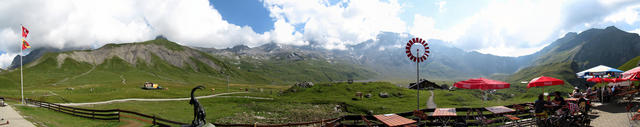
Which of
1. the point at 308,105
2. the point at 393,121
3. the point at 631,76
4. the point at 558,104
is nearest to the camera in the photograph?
the point at 393,121

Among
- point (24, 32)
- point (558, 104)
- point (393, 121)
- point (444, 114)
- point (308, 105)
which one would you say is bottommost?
point (308, 105)

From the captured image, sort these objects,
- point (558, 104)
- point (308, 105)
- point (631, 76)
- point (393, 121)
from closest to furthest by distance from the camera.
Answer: point (393, 121) < point (558, 104) < point (631, 76) < point (308, 105)

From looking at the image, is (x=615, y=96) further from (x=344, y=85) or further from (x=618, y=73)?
(x=344, y=85)

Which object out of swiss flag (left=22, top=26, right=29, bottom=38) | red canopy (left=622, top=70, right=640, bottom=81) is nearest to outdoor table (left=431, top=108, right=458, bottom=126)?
red canopy (left=622, top=70, right=640, bottom=81)

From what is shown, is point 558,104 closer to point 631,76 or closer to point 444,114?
point 444,114

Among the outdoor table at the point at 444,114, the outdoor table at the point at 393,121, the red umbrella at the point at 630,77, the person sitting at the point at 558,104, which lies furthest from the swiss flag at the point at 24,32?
the red umbrella at the point at 630,77

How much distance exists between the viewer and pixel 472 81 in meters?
21.8

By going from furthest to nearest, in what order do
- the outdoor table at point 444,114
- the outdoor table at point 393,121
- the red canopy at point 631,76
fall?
the red canopy at point 631,76
the outdoor table at point 444,114
the outdoor table at point 393,121

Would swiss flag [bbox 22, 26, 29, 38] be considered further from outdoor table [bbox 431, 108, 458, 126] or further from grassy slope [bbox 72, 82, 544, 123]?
outdoor table [bbox 431, 108, 458, 126]

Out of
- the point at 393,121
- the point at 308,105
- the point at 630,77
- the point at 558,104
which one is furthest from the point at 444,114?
the point at 308,105

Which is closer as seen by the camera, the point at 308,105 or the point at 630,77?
the point at 630,77

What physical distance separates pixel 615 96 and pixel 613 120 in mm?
8682

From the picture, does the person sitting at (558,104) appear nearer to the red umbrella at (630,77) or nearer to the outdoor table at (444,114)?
the outdoor table at (444,114)

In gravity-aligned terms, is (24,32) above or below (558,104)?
above
